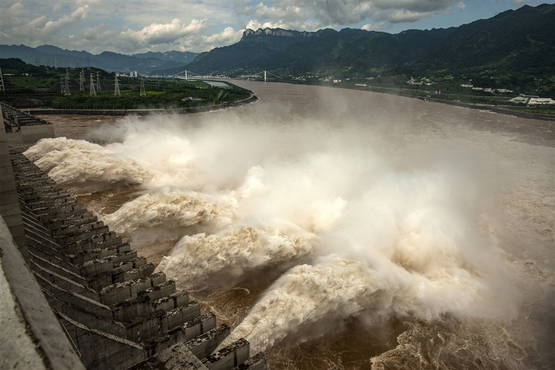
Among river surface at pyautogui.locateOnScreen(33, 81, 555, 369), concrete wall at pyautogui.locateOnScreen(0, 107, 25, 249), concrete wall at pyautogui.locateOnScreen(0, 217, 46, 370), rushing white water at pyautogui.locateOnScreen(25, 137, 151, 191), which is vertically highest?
concrete wall at pyautogui.locateOnScreen(0, 217, 46, 370)

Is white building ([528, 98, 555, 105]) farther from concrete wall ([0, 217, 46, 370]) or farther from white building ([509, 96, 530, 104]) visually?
concrete wall ([0, 217, 46, 370])

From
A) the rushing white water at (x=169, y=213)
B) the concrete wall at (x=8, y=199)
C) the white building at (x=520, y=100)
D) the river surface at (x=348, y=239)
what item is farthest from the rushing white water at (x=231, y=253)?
the white building at (x=520, y=100)

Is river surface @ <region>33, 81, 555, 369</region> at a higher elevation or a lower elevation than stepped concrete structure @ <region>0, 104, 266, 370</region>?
lower

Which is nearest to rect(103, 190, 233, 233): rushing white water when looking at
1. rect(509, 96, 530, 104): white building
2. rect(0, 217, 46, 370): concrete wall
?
rect(0, 217, 46, 370): concrete wall

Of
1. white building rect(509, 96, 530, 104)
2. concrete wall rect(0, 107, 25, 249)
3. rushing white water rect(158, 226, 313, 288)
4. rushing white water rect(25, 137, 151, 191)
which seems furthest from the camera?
white building rect(509, 96, 530, 104)

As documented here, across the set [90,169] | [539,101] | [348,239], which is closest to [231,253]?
[348,239]

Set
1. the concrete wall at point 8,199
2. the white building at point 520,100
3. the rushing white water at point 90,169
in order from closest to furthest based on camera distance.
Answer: the concrete wall at point 8,199 → the rushing white water at point 90,169 → the white building at point 520,100

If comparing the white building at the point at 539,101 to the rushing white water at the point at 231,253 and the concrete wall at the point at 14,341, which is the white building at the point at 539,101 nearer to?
the rushing white water at the point at 231,253
